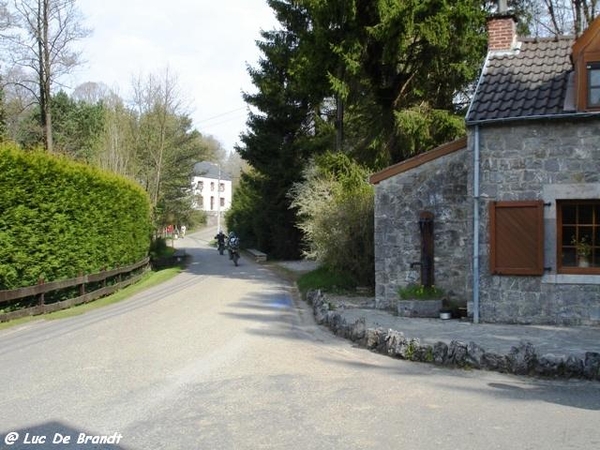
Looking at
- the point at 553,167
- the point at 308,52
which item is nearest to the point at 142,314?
the point at 553,167

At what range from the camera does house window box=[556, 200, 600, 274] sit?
1098cm

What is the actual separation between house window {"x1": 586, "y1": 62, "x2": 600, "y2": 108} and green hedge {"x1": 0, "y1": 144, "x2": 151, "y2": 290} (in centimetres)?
1146

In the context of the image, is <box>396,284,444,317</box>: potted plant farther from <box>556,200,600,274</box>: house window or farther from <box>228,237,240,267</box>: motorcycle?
<box>228,237,240,267</box>: motorcycle

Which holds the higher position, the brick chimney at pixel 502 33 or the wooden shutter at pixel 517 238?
the brick chimney at pixel 502 33

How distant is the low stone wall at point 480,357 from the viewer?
752 centimetres

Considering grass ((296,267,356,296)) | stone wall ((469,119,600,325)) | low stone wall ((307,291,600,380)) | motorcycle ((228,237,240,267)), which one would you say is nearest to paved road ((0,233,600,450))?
low stone wall ((307,291,600,380))

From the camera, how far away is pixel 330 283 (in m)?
17.4

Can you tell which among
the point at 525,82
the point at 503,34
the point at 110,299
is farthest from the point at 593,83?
the point at 110,299

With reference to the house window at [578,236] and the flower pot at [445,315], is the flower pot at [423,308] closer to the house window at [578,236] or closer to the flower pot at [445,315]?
the flower pot at [445,315]

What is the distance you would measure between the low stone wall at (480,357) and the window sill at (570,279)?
3011mm

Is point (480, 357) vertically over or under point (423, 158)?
under

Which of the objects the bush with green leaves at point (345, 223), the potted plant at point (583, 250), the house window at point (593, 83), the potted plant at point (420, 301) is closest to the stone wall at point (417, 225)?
the potted plant at point (420, 301)

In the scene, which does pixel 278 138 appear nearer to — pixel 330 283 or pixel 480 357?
pixel 330 283

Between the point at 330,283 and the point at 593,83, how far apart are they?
9.10m
